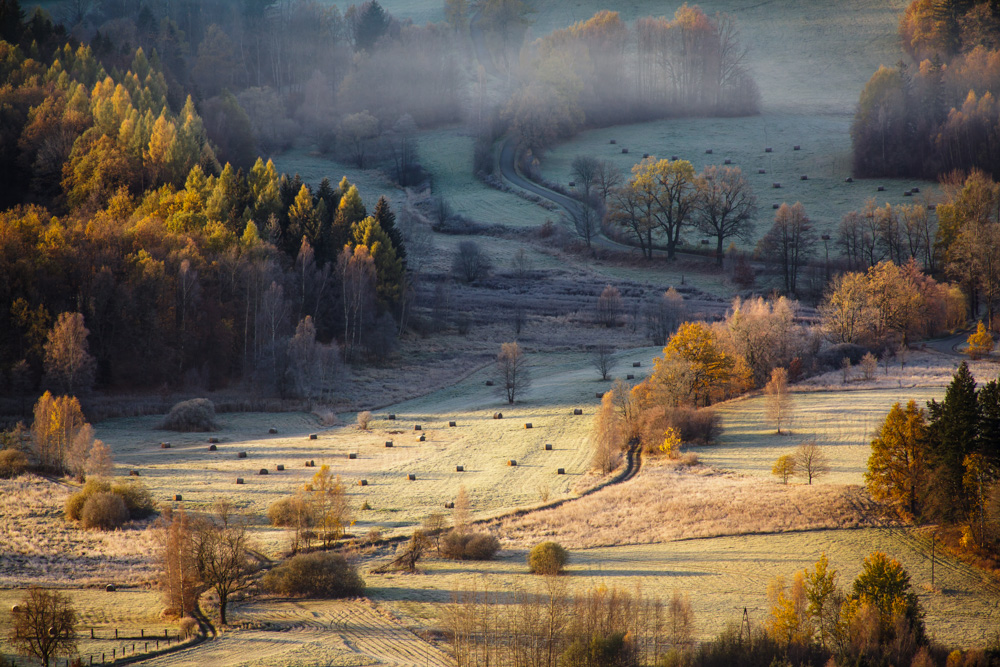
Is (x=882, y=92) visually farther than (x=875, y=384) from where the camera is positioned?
Yes

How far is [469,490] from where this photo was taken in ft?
155

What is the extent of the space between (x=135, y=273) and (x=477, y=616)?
4860 cm

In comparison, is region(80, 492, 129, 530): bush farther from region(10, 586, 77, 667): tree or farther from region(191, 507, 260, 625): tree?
region(10, 586, 77, 667): tree

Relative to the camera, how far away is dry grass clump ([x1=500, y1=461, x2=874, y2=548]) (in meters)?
39.8

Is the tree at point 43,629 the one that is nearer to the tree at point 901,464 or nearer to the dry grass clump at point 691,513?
the dry grass clump at point 691,513

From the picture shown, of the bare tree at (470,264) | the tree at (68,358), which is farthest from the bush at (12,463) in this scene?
the bare tree at (470,264)

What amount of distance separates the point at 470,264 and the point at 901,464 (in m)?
59.9

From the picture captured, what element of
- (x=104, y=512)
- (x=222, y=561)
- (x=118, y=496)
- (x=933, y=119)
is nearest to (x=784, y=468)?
(x=222, y=561)

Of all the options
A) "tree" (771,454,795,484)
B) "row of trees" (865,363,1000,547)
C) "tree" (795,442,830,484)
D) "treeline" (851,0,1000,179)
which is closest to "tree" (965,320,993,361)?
"tree" (795,442,830,484)

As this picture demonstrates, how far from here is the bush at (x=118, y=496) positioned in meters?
42.5

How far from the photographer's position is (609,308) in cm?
8494

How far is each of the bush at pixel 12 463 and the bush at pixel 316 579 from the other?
20.7m

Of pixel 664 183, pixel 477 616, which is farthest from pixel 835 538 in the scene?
pixel 664 183

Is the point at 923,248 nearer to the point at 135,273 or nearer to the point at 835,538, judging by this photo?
the point at 835,538
